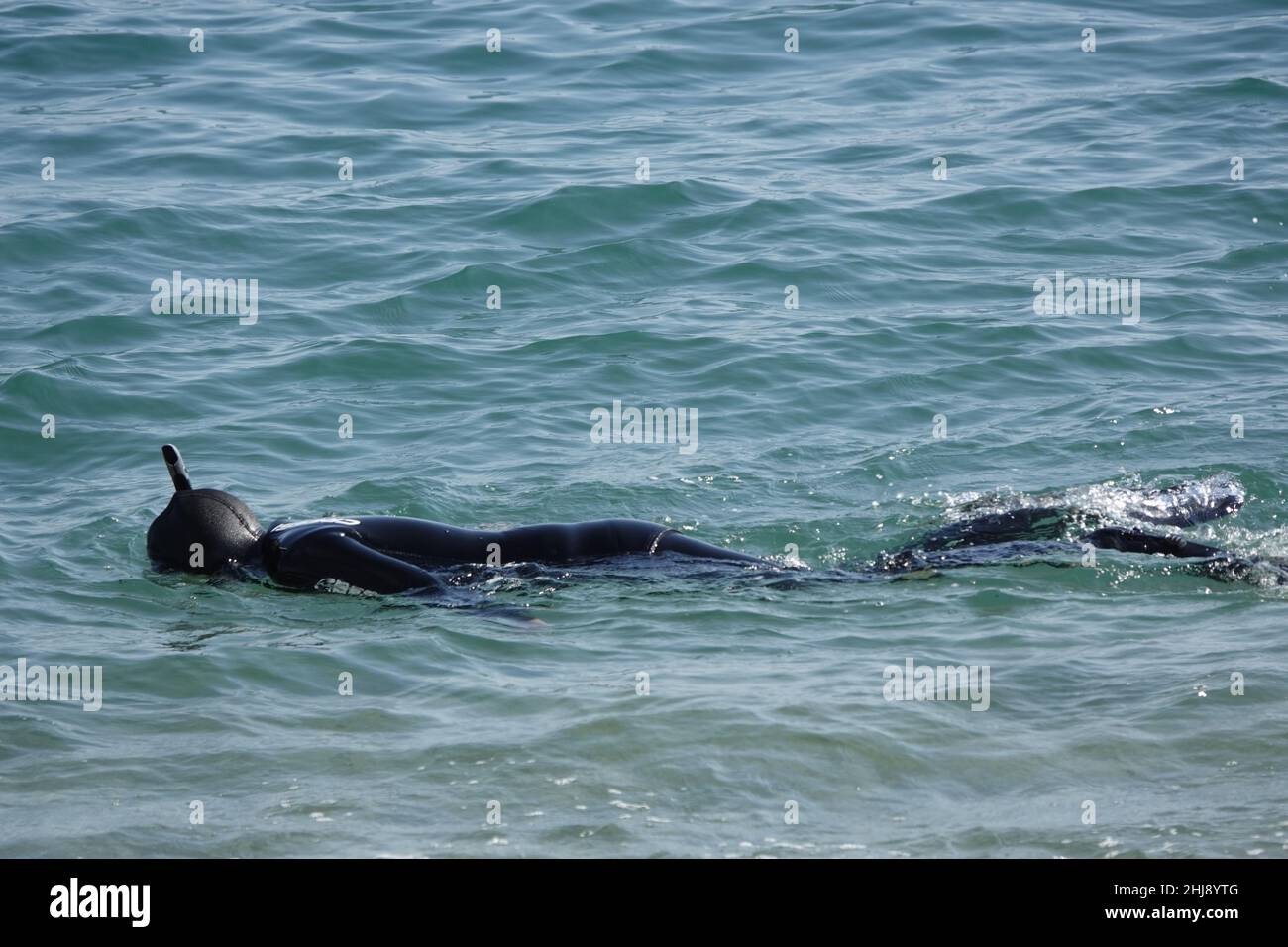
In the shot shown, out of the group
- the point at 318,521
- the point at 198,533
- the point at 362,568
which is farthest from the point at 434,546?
the point at 198,533

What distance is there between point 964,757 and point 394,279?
8.25m

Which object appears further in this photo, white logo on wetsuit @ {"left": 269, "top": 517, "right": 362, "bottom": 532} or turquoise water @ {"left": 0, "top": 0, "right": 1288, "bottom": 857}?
white logo on wetsuit @ {"left": 269, "top": 517, "right": 362, "bottom": 532}

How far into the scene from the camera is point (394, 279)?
12.9m

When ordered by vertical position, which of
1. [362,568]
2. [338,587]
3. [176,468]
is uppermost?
[176,468]

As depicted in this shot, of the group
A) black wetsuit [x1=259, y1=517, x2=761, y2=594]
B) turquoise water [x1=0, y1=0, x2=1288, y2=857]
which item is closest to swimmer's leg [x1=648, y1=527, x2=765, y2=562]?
black wetsuit [x1=259, y1=517, x2=761, y2=594]

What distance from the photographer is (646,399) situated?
422 inches

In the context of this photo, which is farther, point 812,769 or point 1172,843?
point 812,769

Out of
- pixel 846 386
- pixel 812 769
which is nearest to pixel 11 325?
pixel 846 386

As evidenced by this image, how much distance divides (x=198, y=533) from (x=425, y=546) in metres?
1.07

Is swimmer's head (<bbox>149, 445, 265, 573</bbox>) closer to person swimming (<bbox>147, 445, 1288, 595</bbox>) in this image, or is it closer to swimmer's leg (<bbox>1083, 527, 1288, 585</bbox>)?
person swimming (<bbox>147, 445, 1288, 595</bbox>)

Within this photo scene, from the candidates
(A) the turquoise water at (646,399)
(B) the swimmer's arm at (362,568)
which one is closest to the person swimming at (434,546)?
(B) the swimmer's arm at (362,568)

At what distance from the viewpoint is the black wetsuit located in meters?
7.27

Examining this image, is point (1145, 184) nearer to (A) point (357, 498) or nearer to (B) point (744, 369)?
(B) point (744, 369)

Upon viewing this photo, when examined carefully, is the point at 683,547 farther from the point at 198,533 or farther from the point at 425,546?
the point at 198,533
